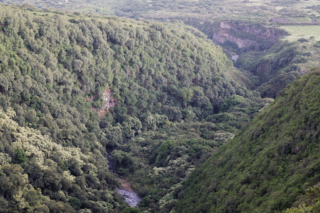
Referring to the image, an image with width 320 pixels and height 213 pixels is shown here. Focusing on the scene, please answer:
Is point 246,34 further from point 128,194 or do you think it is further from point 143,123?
point 128,194

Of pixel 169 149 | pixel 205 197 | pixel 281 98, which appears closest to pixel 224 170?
pixel 205 197

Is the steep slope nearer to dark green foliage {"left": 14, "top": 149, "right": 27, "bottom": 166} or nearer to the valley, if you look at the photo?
the valley

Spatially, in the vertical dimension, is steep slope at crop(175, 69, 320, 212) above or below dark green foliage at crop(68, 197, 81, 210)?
above

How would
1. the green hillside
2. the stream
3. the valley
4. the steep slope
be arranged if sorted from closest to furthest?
1. the steep slope
2. the valley
3. the green hillside
4. the stream

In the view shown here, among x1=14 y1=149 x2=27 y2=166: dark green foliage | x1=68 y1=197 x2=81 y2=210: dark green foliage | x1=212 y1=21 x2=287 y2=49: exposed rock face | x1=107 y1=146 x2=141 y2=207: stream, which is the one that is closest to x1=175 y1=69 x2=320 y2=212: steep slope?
x1=107 y1=146 x2=141 y2=207: stream

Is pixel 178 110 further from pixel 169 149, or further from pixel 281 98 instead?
pixel 281 98

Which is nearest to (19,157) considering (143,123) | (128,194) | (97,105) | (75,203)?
(75,203)
